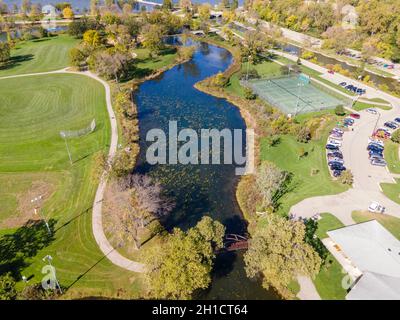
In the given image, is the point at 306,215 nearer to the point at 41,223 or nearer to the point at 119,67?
the point at 41,223

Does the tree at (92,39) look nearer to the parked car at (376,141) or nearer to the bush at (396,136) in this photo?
the parked car at (376,141)

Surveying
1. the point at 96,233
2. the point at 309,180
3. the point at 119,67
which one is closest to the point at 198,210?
the point at 96,233

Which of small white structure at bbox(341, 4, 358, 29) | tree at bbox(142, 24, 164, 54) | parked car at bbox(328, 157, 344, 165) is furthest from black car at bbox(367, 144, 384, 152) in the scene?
small white structure at bbox(341, 4, 358, 29)

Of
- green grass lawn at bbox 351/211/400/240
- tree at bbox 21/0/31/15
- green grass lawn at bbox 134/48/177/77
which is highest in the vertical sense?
tree at bbox 21/0/31/15

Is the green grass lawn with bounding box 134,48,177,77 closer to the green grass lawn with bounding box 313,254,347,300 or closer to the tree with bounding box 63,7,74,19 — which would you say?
the tree with bounding box 63,7,74,19

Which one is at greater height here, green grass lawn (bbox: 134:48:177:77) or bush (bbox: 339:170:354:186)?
green grass lawn (bbox: 134:48:177:77)

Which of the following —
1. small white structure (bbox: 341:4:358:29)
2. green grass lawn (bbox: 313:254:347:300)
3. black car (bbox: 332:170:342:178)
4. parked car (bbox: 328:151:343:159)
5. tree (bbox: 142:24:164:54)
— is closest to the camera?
green grass lawn (bbox: 313:254:347:300)

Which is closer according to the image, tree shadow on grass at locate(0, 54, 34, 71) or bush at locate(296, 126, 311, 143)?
bush at locate(296, 126, 311, 143)

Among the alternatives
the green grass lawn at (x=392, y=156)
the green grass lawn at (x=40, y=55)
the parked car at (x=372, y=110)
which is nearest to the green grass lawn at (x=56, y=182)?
the green grass lawn at (x=40, y=55)
